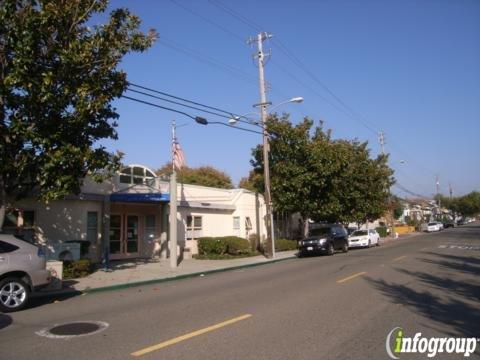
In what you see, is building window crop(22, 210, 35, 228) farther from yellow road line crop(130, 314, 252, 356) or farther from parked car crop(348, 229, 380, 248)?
parked car crop(348, 229, 380, 248)

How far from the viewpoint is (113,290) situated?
13938 millimetres

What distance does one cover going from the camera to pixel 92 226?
66.1 ft

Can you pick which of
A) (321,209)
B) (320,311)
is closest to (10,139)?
(320,311)

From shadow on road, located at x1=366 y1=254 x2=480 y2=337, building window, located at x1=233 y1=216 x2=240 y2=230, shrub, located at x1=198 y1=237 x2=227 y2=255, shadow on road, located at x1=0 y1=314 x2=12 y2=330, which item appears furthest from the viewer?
building window, located at x1=233 y1=216 x2=240 y2=230

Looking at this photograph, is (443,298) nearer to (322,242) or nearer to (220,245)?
(220,245)

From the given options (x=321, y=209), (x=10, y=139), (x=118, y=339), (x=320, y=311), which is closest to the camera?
(x=118, y=339)

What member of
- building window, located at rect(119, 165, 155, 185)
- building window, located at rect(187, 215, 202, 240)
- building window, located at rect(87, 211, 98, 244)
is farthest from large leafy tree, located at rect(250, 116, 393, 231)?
building window, located at rect(87, 211, 98, 244)

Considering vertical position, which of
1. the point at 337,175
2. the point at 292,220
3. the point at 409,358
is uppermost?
the point at 337,175

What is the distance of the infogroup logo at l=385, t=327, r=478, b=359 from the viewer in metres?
6.65

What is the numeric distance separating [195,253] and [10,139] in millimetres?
14565

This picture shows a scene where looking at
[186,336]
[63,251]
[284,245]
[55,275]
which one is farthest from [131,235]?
[186,336]

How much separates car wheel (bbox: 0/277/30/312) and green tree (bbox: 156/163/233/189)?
4528cm

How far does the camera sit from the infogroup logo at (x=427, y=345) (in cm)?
665

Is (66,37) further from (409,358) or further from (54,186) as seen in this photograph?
(409,358)
